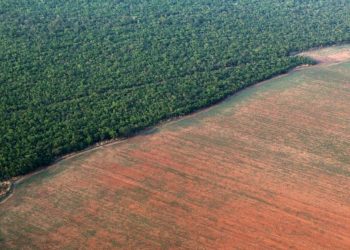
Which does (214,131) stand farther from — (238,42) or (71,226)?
(238,42)

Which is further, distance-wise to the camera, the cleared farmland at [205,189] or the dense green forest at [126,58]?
the dense green forest at [126,58]

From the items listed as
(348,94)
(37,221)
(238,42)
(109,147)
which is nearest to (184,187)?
(109,147)

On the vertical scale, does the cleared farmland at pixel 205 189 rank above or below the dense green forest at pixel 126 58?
below

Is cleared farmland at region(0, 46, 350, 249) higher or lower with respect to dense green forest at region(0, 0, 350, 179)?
lower

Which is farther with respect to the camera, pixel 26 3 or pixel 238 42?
pixel 26 3

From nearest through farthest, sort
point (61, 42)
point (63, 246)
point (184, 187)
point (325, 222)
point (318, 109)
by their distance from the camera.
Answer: point (63, 246) → point (325, 222) → point (184, 187) → point (318, 109) → point (61, 42)
